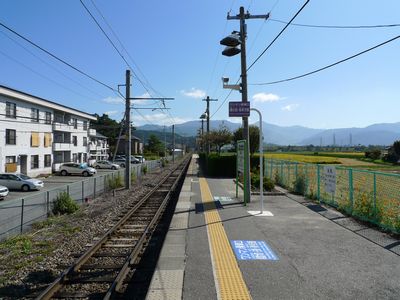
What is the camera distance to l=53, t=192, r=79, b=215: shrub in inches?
656

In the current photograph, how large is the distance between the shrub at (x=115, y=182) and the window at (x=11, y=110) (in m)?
16.7

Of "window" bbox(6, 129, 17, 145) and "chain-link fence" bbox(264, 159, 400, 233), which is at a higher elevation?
"window" bbox(6, 129, 17, 145)

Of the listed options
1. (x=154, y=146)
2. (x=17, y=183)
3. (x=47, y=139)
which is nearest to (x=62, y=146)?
(x=47, y=139)

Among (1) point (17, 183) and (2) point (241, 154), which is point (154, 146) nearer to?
(1) point (17, 183)

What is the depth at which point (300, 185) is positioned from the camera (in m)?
18.2

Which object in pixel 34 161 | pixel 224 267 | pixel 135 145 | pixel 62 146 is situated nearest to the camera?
pixel 224 267

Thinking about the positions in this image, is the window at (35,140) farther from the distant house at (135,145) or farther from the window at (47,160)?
the distant house at (135,145)

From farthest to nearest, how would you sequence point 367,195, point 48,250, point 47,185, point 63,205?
point 47,185
point 63,205
point 367,195
point 48,250

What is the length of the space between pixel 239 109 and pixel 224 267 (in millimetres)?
8465

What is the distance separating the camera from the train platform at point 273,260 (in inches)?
229

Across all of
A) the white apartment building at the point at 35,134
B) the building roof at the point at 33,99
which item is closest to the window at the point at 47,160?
the white apartment building at the point at 35,134

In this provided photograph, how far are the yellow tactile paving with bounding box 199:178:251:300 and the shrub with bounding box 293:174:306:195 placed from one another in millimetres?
7903

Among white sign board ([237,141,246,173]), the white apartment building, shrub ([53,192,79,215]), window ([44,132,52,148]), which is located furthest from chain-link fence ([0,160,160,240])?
window ([44,132,52,148])

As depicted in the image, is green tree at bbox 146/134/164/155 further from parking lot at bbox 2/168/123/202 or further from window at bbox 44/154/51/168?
parking lot at bbox 2/168/123/202
